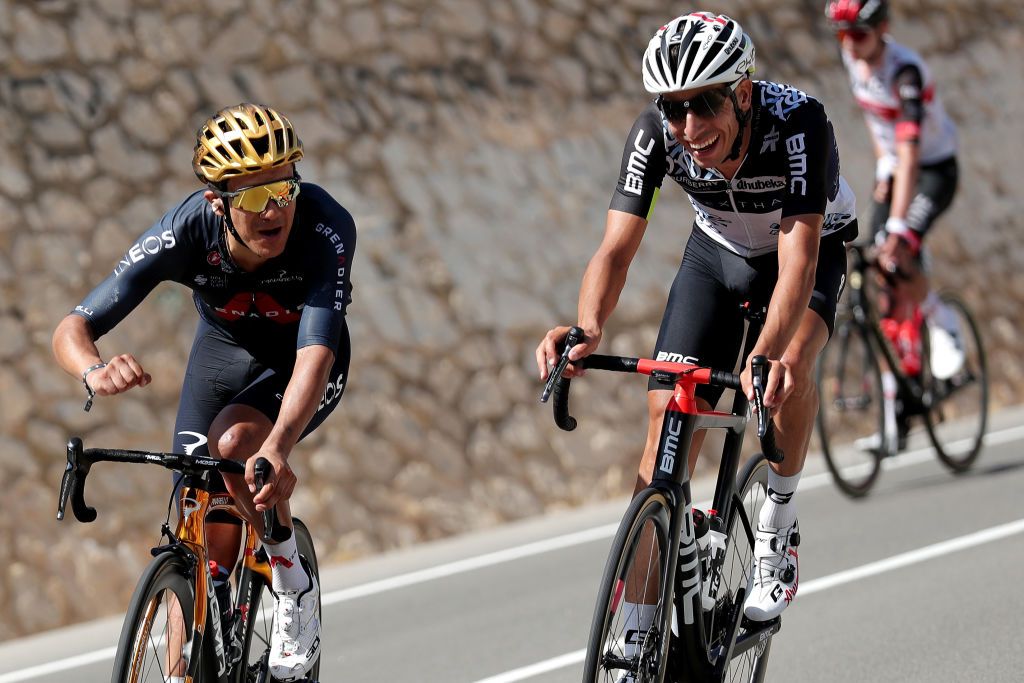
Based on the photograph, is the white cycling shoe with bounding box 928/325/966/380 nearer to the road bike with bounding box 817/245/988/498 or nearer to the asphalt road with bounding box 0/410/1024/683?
the road bike with bounding box 817/245/988/498

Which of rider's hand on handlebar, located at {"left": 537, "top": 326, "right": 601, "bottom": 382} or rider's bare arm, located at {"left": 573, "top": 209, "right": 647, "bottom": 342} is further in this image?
rider's bare arm, located at {"left": 573, "top": 209, "right": 647, "bottom": 342}

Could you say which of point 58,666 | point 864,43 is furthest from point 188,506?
point 864,43

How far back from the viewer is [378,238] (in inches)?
409

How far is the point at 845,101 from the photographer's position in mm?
13930

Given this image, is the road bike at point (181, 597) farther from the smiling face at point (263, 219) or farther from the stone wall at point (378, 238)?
the stone wall at point (378, 238)

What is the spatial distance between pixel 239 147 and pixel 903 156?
560cm

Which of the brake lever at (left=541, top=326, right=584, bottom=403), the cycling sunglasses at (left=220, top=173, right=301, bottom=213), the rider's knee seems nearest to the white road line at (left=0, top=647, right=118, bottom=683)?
the rider's knee

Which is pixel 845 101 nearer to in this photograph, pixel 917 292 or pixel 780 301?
pixel 917 292

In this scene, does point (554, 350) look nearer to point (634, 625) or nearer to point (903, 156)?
point (634, 625)

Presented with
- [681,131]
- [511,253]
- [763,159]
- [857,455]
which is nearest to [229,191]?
[681,131]

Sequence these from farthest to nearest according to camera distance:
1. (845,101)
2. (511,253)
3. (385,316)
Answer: (845,101)
(511,253)
(385,316)

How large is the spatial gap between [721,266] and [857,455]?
241 inches

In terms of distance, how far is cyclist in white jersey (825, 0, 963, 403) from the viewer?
8.71 m

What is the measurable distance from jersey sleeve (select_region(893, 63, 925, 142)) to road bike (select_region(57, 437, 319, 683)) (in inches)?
223
